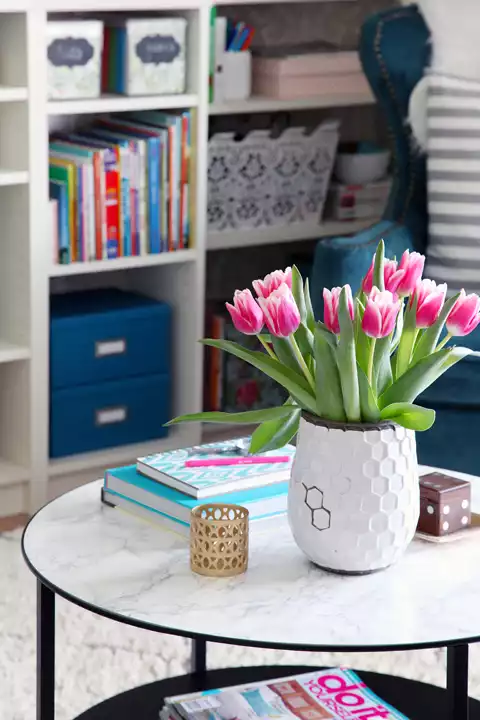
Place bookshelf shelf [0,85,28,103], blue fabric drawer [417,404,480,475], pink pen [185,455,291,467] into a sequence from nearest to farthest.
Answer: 1. pink pen [185,455,291,467]
2. blue fabric drawer [417,404,480,475]
3. bookshelf shelf [0,85,28,103]

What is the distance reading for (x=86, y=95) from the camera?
9.24 ft

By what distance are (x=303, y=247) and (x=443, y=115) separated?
812 millimetres

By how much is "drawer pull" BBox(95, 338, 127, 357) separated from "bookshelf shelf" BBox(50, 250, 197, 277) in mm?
166

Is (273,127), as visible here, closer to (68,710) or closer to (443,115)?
(443,115)

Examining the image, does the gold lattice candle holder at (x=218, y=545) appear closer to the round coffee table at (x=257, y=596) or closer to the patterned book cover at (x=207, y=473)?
the round coffee table at (x=257, y=596)

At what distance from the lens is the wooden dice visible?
1603 millimetres

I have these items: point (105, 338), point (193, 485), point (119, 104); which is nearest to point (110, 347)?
point (105, 338)

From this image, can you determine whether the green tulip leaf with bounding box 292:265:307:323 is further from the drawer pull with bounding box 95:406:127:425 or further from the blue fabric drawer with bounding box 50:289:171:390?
the drawer pull with bounding box 95:406:127:425

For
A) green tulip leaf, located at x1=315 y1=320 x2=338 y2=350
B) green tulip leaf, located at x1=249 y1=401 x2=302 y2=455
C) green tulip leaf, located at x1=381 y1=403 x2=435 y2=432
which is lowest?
green tulip leaf, located at x1=249 y1=401 x2=302 y2=455

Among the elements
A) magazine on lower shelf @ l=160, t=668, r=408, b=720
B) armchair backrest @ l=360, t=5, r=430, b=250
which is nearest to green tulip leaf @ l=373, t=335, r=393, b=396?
magazine on lower shelf @ l=160, t=668, r=408, b=720

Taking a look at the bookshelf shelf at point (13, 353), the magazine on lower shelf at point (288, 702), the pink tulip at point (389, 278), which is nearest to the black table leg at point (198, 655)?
the magazine on lower shelf at point (288, 702)

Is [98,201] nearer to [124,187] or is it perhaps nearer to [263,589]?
[124,187]

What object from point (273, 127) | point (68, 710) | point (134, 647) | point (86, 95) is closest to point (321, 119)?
point (273, 127)

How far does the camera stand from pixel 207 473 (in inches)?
66.3
